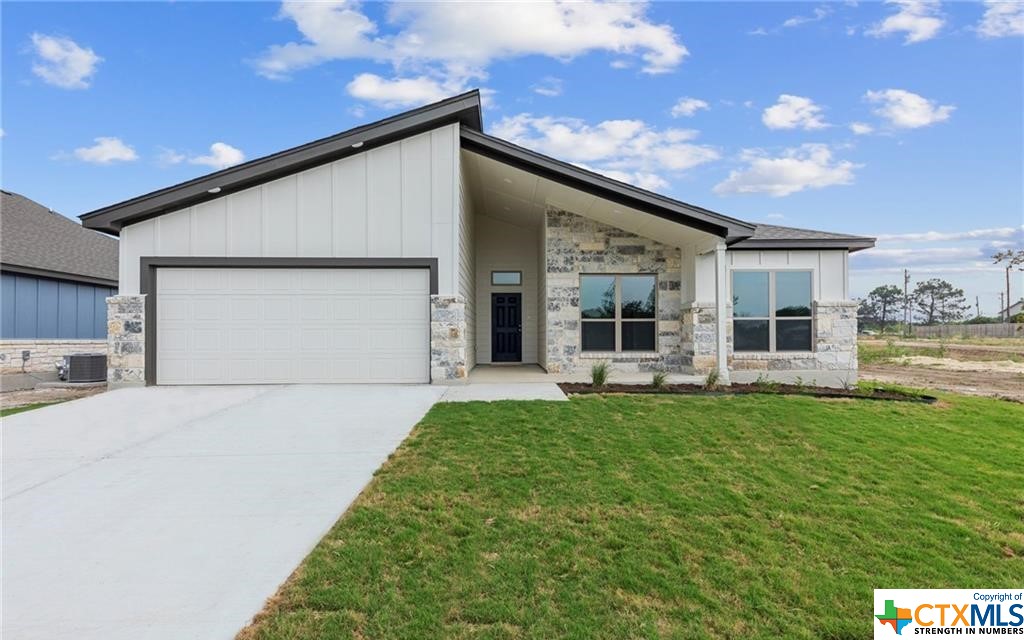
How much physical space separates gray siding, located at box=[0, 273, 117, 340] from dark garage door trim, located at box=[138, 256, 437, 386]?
6336 millimetres

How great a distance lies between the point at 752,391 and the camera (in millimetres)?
9453

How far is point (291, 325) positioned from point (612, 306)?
7.52 metres

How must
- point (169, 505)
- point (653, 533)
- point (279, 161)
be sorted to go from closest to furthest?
point (653, 533) → point (169, 505) → point (279, 161)

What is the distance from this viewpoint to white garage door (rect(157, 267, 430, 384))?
1038cm

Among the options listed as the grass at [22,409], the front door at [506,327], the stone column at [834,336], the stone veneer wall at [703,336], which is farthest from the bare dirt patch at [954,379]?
the grass at [22,409]

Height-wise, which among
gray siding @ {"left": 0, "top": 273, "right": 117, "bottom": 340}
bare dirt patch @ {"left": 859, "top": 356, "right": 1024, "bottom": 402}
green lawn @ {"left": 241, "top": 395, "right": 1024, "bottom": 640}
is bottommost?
bare dirt patch @ {"left": 859, "top": 356, "right": 1024, "bottom": 402}

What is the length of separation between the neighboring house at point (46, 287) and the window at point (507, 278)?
39.6ft

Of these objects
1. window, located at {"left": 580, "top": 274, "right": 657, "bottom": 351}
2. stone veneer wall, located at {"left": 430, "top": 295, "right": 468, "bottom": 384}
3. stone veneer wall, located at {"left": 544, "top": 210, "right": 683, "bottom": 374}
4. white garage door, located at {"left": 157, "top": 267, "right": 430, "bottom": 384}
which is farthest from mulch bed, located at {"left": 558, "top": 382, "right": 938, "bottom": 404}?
white garage door, located at {"left": 157, "top": 267, "right": 430, "bottom": 384}

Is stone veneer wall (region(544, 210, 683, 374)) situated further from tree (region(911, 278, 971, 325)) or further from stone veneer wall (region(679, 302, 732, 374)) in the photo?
tree (region(911, 278, 971, 325))

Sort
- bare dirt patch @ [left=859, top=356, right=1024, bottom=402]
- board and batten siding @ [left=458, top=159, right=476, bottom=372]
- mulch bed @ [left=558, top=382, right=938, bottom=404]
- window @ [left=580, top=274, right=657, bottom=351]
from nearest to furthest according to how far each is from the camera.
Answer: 1. mulch bed @ [left=558, top=382, right=938, bottom=404]
2. board and batten siding @ [left=458, top=159, right=476, bottom=372]
3. bare dirt patch @ [left=859, top=356, right=1024, bottom=402]
4. window @ [left=580, top=274, right=657, bottom=351]

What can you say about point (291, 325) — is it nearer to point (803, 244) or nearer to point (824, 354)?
point (803, 244)

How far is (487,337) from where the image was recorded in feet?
53.2

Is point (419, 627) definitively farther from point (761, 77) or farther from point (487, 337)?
point (761, 77)

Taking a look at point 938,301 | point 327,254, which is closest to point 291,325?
point 327,254
